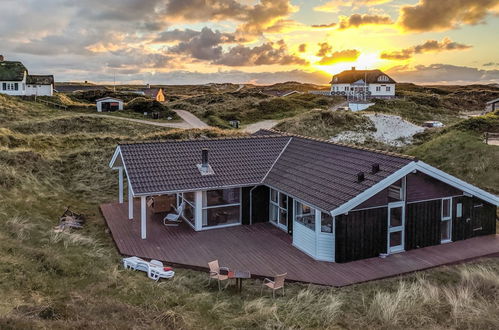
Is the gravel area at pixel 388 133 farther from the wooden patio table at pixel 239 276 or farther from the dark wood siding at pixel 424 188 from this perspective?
the wooden patio table at pixel 239 276

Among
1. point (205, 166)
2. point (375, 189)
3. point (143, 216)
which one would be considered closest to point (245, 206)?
point (205, 166)

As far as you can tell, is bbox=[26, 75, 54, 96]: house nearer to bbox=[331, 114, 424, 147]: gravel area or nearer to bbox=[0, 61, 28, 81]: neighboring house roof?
bbox=[0, 61, 28, 81]: neighboring house roof

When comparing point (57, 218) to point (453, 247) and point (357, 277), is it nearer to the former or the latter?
point (357, 277)

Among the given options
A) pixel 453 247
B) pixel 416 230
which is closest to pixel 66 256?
pixel 416 230

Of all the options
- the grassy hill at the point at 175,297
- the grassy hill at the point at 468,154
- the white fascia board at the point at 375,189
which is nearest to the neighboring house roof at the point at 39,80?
the grassy hill at the point at 175,297

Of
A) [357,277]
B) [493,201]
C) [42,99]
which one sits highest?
[42,99]

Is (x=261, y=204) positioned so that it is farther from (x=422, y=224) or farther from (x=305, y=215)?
(x=422, y=224)
